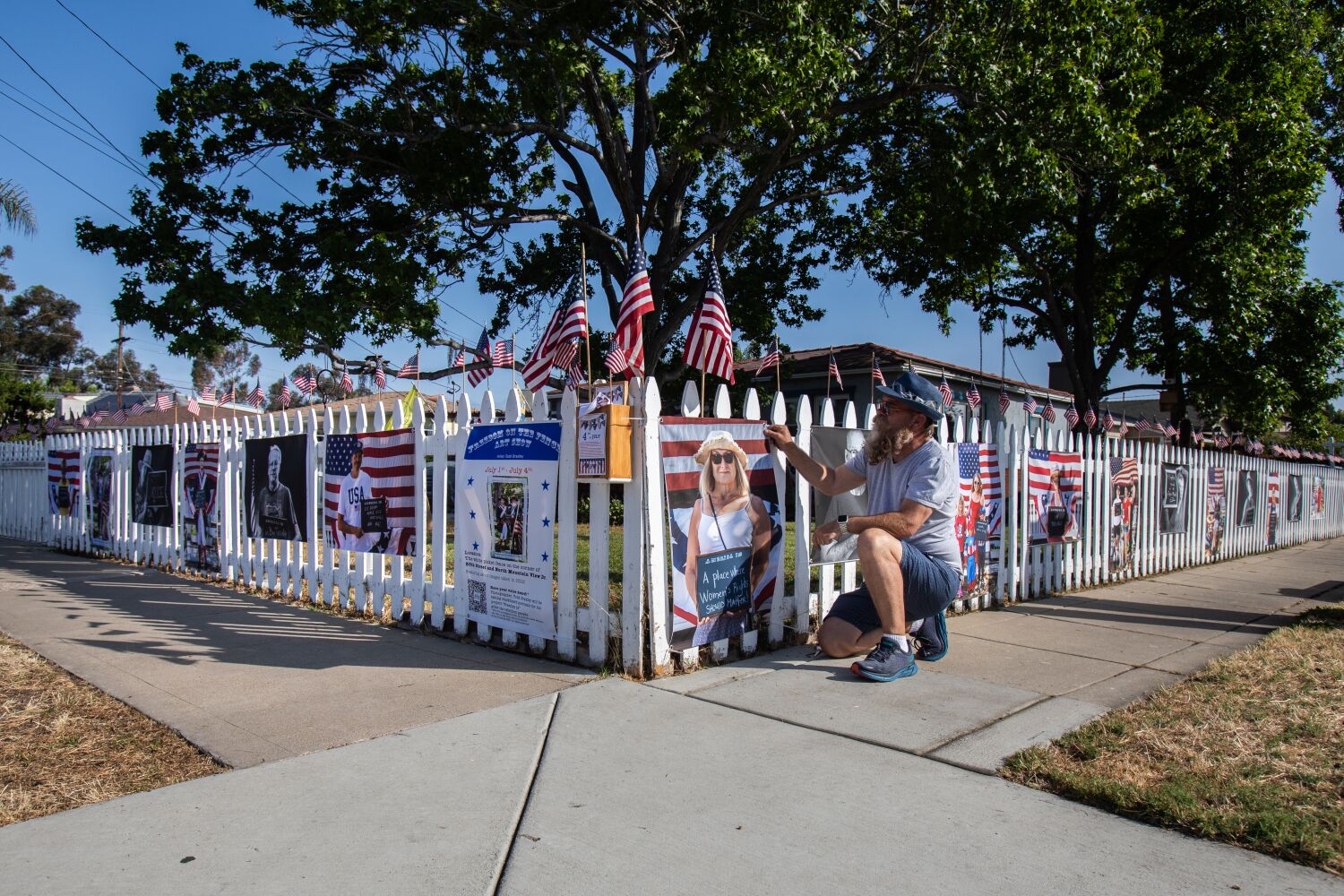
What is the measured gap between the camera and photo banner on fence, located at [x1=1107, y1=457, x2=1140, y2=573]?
977 cm

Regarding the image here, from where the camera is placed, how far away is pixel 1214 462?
13.0 m

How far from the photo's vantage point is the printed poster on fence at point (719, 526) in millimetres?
5082

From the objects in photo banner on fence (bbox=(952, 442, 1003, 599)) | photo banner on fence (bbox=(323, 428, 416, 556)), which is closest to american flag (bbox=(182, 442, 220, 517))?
photo banner on fence (bbox=(323, 428, 416, 556))

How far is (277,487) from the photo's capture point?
25.4 feet

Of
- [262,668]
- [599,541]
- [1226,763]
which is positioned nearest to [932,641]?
[1226,763]

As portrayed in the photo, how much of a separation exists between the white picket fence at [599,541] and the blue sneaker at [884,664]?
895 millimetres

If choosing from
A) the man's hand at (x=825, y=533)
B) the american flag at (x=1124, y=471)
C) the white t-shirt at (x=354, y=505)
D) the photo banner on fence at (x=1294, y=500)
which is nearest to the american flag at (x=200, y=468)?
the white t-shirt at (x=354, y=505)

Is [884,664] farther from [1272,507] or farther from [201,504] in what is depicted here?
[1272,507]

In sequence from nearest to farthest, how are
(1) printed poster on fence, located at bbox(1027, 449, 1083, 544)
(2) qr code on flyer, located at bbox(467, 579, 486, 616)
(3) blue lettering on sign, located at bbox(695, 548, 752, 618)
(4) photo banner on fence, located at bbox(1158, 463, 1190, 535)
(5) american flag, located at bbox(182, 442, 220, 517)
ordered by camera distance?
(3) blue lettering on sign, located at bbox(695, 548, 752, 618)
(2) qr code on flyer, located at bbox(467, 579, 486, 616)
(1) printed poster on fence, located at bbox(1027, 449, 1083, 544)
(5) american flag, located at bbox(182, 442, 220, 517)
(4) photo banner on fence, located at bbox(1158, 463, 1190, 535)

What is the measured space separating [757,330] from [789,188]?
114 inches

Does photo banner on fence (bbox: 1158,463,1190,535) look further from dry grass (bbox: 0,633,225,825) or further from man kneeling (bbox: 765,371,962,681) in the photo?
dry grass (bbox: 0,633,225,825)

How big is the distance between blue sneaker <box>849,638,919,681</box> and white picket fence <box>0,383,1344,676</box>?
89 cm

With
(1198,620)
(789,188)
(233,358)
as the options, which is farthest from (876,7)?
(233,358)

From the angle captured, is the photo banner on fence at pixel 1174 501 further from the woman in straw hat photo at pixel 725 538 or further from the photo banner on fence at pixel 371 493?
the photo banner on fence at pixel 371 493
